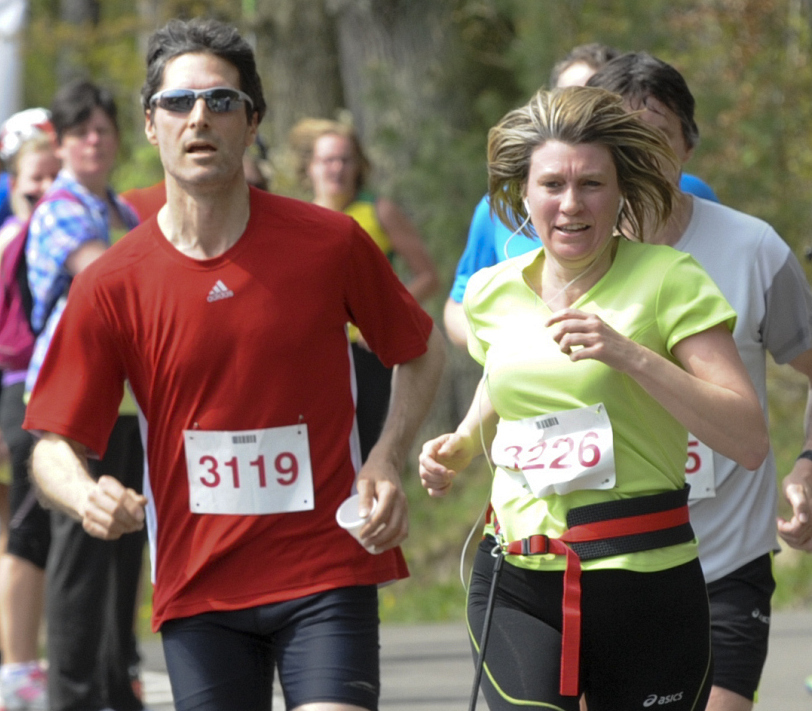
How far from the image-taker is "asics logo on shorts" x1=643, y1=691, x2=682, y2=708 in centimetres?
311

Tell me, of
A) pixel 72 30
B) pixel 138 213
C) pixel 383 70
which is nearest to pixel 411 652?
pixel 138 213

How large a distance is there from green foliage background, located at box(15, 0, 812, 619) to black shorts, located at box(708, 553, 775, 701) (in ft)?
18.0

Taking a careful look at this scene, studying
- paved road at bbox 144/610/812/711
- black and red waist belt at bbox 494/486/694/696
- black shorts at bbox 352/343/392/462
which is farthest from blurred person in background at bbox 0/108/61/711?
black and red waist belt at bbox 494/486/694/696

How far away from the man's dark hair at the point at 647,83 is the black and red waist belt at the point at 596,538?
1.22 m

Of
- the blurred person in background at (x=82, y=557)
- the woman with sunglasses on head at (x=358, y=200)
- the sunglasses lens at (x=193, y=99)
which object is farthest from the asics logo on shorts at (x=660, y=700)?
the woman with sunglasses on head at (x=358, y=200)

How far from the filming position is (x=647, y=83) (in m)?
3.93

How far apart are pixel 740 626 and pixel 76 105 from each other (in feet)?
11.1

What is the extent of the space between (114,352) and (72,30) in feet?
43.6

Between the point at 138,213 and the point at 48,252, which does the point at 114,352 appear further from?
the point at 138,213

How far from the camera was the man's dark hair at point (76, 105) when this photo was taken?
5.94 m

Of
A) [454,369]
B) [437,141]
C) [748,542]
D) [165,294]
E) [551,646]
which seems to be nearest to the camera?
[551,646]

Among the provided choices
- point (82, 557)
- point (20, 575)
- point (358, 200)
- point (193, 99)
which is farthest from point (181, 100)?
point (358, 200)

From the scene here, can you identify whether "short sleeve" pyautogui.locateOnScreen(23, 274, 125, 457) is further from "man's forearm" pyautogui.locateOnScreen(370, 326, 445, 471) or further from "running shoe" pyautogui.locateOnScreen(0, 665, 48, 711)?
"running shoe" pyautogui.locateOnScreen(0, 665, 48, 711)

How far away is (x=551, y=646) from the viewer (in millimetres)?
→ 3131
